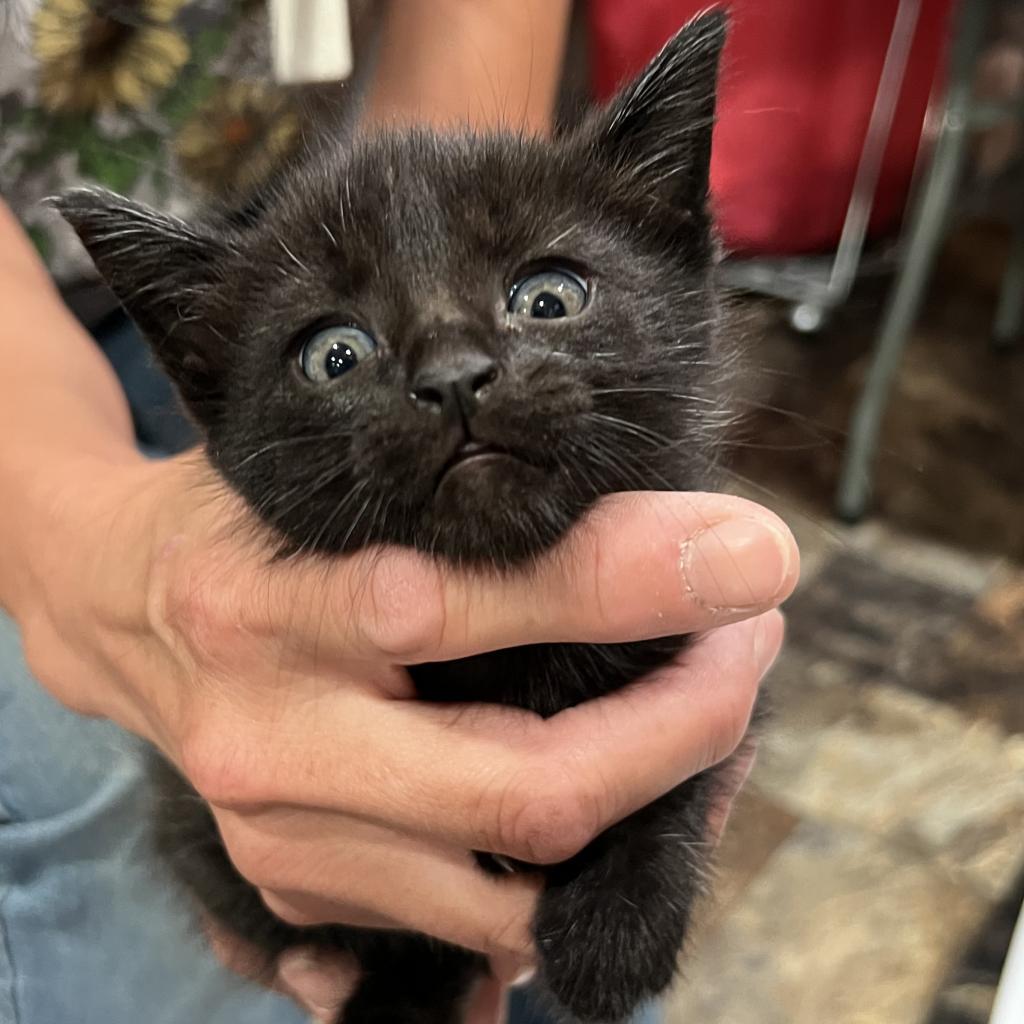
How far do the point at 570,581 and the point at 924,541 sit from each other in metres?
1.64

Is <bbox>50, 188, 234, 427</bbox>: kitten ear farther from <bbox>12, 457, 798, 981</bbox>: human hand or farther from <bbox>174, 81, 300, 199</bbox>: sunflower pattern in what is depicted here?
<bbox>174, 81, 300, 199</bbox>: sunflower pattern

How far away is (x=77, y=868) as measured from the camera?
2.78 feet

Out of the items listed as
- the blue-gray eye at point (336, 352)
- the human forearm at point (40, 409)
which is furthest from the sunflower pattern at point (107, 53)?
the blue-gray eye at point (336, 352)

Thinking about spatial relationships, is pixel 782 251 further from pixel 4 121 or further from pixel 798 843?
pixel 4 121

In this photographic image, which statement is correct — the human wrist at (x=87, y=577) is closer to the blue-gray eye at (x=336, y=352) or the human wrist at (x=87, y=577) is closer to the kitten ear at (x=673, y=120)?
the blue-gray eye at (x=336, y=352)

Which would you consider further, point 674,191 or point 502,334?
point 674,191

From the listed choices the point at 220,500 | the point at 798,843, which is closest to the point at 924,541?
the point at 798,843

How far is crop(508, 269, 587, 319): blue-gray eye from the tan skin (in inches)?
4.6

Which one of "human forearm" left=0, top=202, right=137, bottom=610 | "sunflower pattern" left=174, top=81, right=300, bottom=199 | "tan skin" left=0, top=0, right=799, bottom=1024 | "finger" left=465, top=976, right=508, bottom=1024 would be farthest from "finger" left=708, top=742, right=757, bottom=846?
"sunflower pattern" left=174, top=81, right=300, bottom=199

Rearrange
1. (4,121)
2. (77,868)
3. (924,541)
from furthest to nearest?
(924,541)
(4,121)
(77,868)

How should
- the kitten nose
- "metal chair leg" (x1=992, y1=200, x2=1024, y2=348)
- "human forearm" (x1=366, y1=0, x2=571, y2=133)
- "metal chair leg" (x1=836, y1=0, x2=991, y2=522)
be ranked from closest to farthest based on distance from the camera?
the kitten nose < "human forearm" (x1=366, y1=0, x2=571, y2=133) < "metal chair leg" (x1=836, y1=0, x2=991, y2=522) < "metal chair leg" (x1=992, y1=200, x2=1024, y2=348)

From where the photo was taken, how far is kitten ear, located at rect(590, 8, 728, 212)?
66 cm

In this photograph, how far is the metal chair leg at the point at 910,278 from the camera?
1882 mm

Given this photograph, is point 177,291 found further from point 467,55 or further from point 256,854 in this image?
point 467,55
